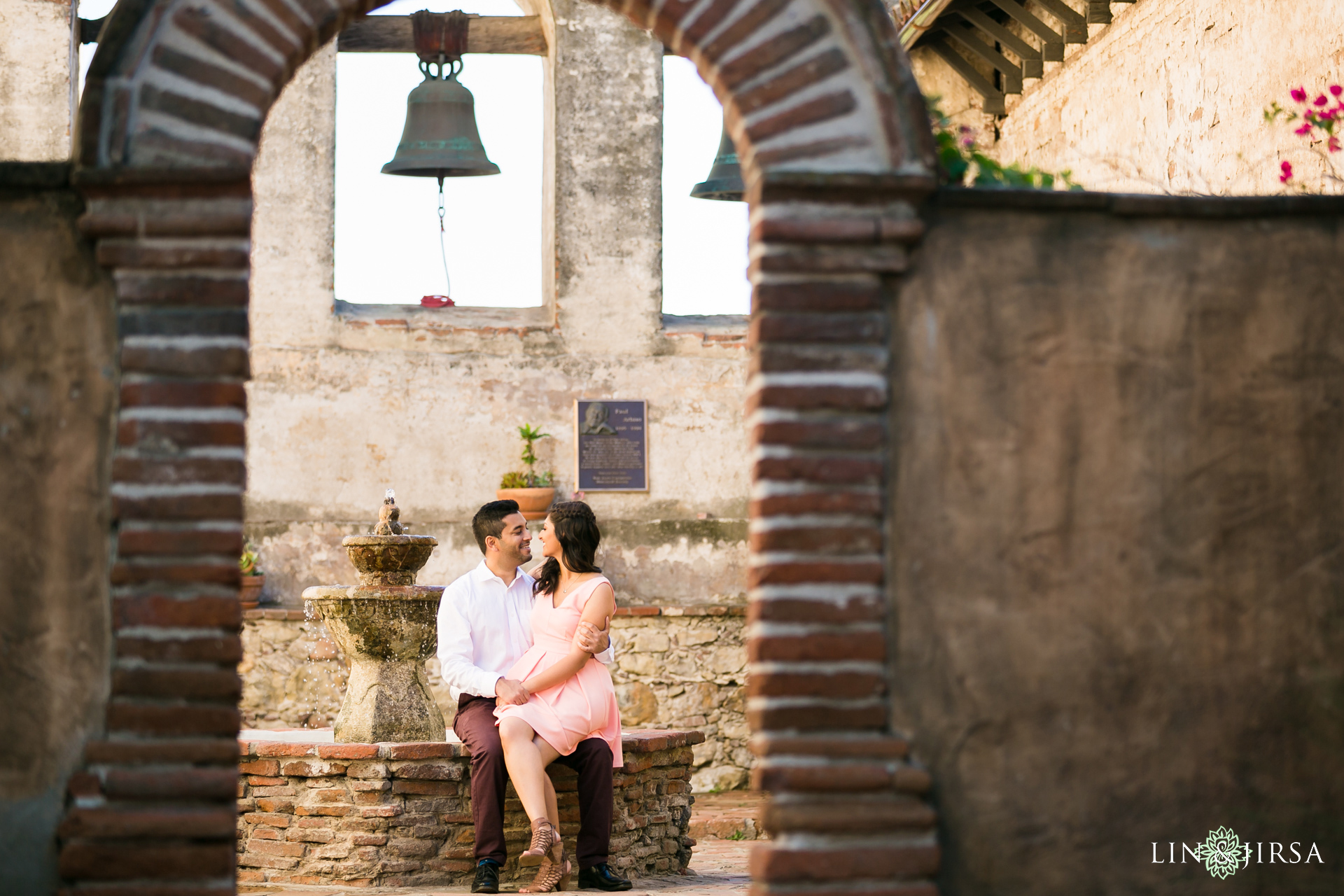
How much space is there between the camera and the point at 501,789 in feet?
19.4

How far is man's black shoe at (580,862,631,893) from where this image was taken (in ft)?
19.4

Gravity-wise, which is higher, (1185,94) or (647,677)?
(1185,94)

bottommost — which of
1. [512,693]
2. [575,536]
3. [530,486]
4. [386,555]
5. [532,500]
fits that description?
[512,693]

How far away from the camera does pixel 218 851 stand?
3502 mm

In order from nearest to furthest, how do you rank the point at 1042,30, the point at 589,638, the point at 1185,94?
1. the point at 589,638
2. the point at 1185,94
3. the point at 1042,30

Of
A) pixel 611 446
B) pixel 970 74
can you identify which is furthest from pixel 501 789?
pixel 970 74

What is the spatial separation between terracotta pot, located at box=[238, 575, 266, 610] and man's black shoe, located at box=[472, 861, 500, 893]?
462cm

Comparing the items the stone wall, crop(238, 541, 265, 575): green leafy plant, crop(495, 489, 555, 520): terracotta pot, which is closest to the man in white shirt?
crop(495, 489, 555, 520): terracotta pot

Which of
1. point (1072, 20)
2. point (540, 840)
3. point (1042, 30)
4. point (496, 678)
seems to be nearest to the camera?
point (540, 840)

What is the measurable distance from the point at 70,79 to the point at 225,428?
7.14 m

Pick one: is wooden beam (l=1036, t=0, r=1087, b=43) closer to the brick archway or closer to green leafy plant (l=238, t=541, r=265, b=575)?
the brick archway

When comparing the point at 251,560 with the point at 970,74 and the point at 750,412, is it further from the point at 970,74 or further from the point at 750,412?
the point at 750,412

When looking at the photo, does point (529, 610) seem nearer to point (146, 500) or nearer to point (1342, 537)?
point (146, 500)

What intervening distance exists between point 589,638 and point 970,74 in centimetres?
637
